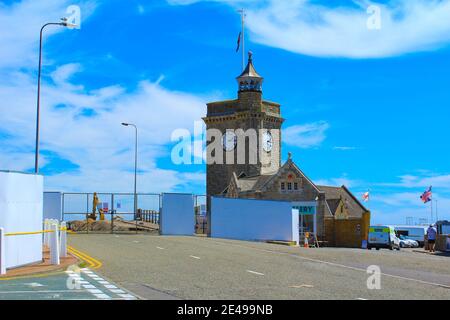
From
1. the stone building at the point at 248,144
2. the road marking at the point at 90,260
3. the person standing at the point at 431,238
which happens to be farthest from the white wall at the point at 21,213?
the stone building at the point at 248,144

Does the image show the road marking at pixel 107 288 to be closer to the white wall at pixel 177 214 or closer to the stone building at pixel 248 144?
the white wall at pixel 177 214

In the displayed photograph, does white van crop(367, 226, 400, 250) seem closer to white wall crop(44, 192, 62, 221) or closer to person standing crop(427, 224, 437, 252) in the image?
person standing crop(427, 224, 437, 252)

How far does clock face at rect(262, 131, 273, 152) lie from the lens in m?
83.9

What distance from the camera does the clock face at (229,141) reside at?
8438 cm

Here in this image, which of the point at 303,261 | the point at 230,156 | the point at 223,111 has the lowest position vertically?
the point at 303,261

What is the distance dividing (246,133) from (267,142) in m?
3.54

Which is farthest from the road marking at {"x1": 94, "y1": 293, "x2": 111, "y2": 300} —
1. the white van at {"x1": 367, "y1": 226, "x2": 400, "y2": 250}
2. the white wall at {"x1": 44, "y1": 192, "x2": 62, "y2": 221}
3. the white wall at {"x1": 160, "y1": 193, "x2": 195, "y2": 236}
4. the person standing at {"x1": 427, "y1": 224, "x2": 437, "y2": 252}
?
the white van at {"x1": 367, "y1": 226, "x2": 400, "y2": 250}

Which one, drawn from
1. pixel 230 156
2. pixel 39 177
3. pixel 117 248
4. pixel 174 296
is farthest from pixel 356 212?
pixel 174 296

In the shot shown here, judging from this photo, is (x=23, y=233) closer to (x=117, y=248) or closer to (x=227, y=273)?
(x=227, y=273)

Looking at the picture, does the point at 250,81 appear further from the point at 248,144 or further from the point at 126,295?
the point at 126,295

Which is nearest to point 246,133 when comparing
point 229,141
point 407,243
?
point 229,141
